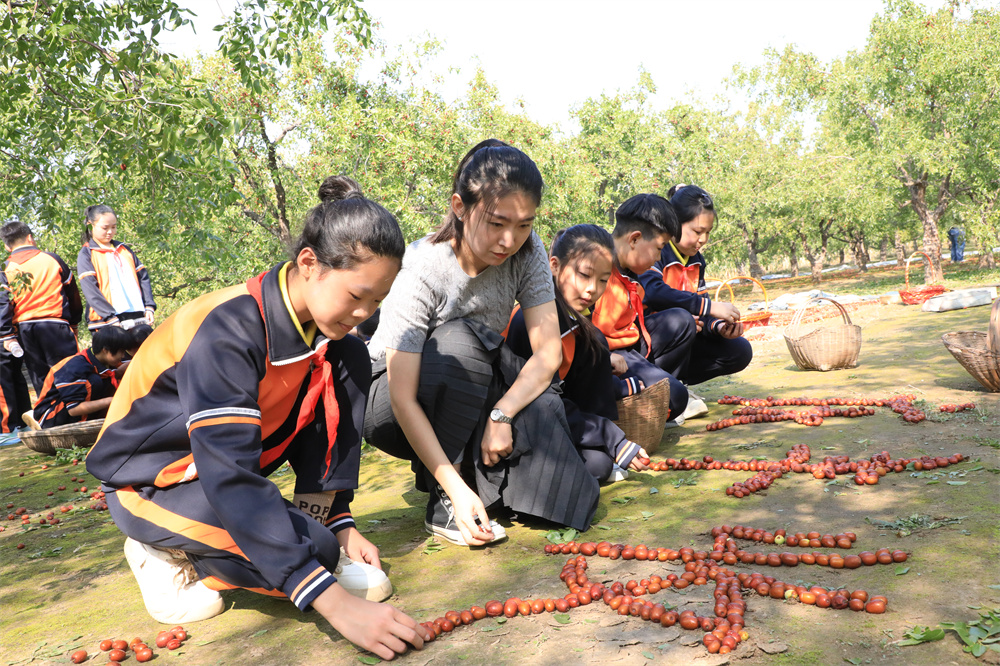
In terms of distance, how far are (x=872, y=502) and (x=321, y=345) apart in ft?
7.99

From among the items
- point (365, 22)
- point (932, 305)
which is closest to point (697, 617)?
point (365, 22)

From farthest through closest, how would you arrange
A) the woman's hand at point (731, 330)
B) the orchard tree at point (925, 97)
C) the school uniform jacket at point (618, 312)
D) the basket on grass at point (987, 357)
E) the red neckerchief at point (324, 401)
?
the orchard tree at point (925, 97) < the woman's hand at point (731, 330) < the basket on grass at point (987, 357) < the school uniform jacket at point (618, 312) < the red neckerchief at point (324, 401)

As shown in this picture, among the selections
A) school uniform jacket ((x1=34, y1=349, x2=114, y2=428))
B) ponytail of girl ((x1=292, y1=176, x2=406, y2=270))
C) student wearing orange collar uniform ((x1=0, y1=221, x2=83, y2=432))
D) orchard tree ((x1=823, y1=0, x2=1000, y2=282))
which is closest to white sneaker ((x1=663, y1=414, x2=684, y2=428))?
ponytail of girl ((x1=292, y1=176, x2=406, y2=270))

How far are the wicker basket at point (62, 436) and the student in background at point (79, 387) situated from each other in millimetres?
259

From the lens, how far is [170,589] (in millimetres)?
2568

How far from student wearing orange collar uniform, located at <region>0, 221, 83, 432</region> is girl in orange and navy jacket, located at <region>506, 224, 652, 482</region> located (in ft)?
20.3

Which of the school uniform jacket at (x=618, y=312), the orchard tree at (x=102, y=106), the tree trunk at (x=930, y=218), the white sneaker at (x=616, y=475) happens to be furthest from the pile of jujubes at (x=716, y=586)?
the tree trunk at (x=930, y=218)

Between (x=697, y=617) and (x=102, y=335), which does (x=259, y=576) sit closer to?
(x=697, y=617)

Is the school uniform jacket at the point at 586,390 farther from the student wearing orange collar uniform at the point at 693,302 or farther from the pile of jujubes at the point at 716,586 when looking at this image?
the student wearing orange collar uniform at the point at 693,302

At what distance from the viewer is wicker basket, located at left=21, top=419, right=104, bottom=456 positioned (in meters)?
6.22

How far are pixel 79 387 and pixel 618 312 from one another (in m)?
5.12

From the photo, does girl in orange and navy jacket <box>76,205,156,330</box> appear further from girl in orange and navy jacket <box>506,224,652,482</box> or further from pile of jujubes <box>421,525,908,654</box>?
pile of jujubes <box>421,525,908,654</box>

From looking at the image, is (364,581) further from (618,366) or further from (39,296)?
(39,296)

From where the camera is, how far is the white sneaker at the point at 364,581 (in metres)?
2.61
